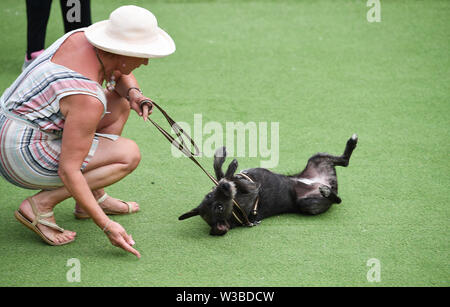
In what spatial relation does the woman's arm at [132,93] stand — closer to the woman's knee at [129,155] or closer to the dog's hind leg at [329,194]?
the woman's knee at [129,155]

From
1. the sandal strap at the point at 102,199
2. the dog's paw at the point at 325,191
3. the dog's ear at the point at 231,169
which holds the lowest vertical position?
the sandal strap at the point at 102,199

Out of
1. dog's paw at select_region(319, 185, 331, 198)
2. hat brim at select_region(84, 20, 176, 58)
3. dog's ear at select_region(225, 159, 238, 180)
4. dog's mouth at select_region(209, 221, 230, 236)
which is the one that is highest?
hat brim at select_region(84, 20, 176, 58)

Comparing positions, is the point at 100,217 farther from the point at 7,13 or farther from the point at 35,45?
the point at 7,13

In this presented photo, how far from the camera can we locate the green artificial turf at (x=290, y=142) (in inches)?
93.2

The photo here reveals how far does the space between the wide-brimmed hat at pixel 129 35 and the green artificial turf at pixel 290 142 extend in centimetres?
86

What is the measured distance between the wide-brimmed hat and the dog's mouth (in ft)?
2.70

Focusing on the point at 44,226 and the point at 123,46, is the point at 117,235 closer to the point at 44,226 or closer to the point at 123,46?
the point at 44,226

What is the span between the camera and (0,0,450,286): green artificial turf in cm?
237

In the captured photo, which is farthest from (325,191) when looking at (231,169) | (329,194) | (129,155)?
(129,155)

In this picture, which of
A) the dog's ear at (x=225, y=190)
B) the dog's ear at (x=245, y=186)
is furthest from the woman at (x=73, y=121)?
the dog's ear at (x=245, y=186)

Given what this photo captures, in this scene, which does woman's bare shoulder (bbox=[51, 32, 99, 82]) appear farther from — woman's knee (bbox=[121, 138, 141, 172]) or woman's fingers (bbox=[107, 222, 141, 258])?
woman's fingers (bbox=[107, 222, 141, 258])

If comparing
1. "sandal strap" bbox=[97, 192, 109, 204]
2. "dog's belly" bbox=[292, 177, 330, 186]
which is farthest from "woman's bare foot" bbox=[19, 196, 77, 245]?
"dog's belly" bbox=[292, 177, 330, 186]

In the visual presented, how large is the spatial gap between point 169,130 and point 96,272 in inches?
58.1

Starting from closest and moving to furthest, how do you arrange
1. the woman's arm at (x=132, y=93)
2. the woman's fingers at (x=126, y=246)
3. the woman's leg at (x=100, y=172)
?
1. the woman's fingers at (x=126, y=246)
2. the woman's leg at (x=100, y=172)
3. the woman's arm at (x=132, y=93)
